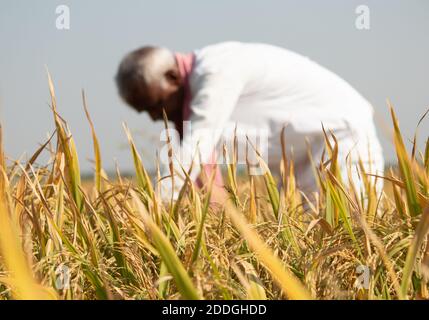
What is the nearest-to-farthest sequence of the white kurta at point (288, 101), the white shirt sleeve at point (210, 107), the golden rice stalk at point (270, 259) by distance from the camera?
the golden rice stalk at point (270, 259), the white shirt sleeve at point (210, 107), the white kurta at point (288, 101)

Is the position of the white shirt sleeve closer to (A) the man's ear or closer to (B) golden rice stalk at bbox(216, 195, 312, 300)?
(A) the man's ear

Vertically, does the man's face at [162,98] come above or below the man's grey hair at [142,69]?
below

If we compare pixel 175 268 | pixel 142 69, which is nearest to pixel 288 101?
pixel 142 69

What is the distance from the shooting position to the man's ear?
92.9 inches

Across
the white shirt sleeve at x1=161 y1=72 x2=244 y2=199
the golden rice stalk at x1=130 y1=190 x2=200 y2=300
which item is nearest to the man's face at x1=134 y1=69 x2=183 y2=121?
the white shirt sleeve at x1=161 y1=72 x2=244 y2=199

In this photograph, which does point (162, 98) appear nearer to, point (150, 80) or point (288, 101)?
point (150, 80)

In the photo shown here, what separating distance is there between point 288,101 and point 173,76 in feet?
1.41

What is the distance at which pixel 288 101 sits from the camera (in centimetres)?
246

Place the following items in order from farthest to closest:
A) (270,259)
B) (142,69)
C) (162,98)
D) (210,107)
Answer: (162,98)
(142,69)
(210,107)
(270,259)

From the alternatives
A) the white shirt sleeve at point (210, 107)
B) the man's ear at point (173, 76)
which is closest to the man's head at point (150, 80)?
the man's ear at point (173, 76)

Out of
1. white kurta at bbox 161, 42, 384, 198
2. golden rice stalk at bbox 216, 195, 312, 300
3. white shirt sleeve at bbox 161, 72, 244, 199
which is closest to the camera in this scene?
golden rice stalk at bbox 216, 195, 312, 300

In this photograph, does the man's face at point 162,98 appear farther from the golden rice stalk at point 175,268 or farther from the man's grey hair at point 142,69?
the golden rice stalk at point 175,268

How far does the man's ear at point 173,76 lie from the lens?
2.36m

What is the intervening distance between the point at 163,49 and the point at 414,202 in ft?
4.90
